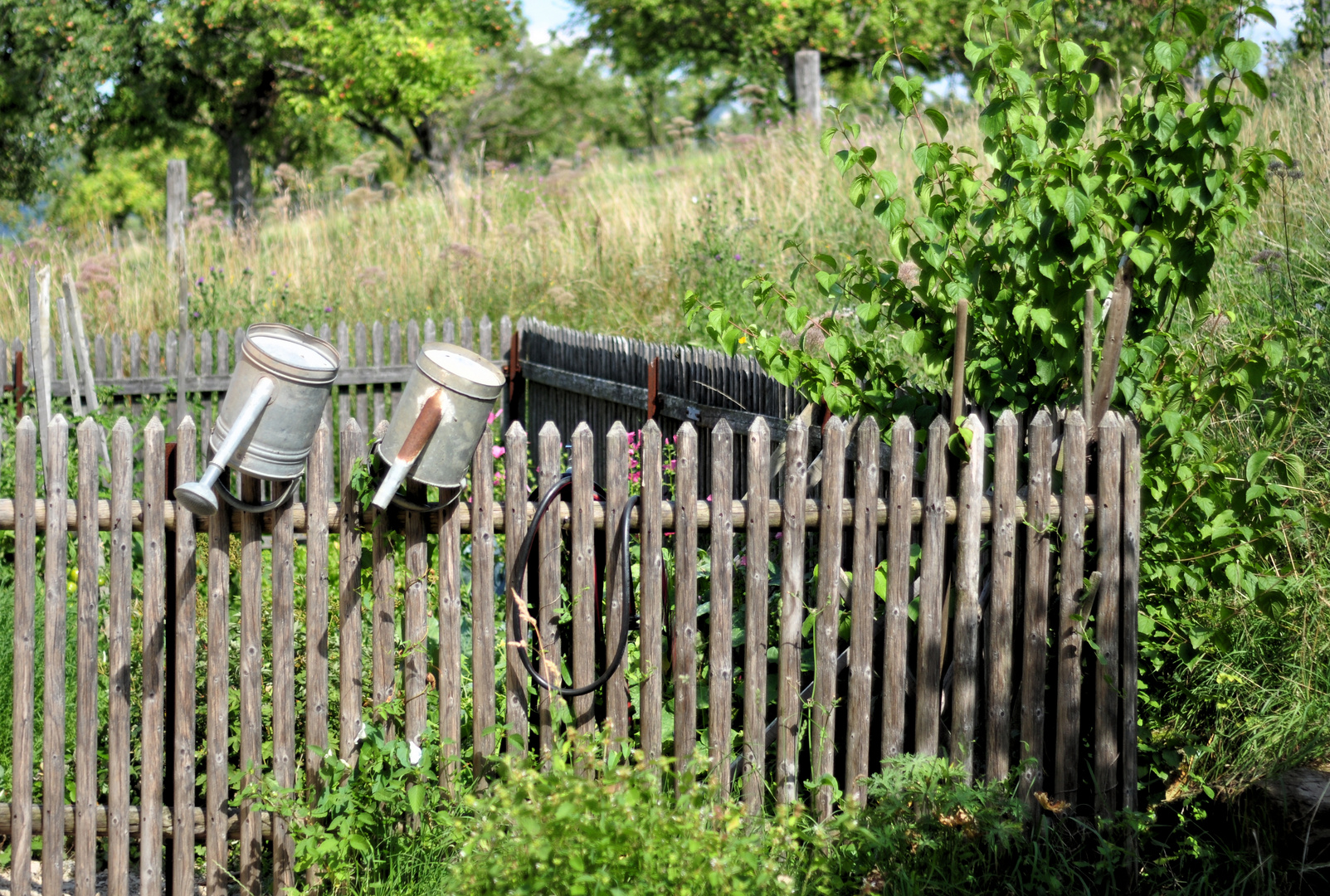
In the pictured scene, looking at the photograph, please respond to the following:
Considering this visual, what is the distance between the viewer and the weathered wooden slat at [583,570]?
3229mm

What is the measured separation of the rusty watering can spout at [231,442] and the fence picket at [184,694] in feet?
0.67

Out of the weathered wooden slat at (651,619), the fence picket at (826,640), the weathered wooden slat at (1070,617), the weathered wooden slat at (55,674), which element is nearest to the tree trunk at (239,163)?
the weathered wooden slat at (55,674)

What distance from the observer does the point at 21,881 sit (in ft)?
10.3

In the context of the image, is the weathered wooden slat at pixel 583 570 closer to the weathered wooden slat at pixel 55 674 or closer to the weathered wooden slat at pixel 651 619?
the weathered wooden slat at pixel 651 619

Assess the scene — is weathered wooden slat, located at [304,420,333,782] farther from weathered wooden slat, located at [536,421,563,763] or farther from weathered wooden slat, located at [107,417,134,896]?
weathered wooden slat, located at [536,421,563,763]

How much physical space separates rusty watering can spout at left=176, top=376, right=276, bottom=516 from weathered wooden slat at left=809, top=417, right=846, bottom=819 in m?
1.58

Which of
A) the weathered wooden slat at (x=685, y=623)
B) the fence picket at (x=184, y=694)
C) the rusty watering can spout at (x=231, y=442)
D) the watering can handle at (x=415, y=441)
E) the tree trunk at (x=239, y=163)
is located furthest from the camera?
the tree trunk at (x=239, y=163)

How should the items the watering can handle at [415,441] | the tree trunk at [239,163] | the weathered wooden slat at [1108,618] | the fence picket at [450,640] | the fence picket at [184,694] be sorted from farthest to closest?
the tree trunk at [239,163] < the weathered wooden slat at [1108,618] < the fence picket at [450,640] < the fence picket at [184,694] < the watering can handle at [415,441]

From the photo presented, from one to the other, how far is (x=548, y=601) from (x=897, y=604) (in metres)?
1.05

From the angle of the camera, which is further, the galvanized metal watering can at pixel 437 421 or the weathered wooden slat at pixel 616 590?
the weathered wooden slat at pixel 616 590

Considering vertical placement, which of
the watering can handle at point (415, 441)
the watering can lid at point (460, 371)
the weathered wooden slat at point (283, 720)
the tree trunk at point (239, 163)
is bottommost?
the weathered wooden slat at point (283, 720)

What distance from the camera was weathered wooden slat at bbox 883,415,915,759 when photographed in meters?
3.37

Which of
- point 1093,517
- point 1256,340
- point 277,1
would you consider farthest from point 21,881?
point 277,1

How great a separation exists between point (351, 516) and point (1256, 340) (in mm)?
2767
